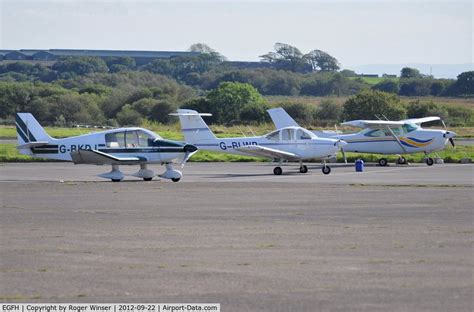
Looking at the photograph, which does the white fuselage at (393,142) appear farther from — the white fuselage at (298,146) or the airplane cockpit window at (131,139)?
the airplane cockpit window at (131,139)

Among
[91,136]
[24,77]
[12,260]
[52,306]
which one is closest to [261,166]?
[91,136]

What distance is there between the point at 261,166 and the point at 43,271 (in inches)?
941

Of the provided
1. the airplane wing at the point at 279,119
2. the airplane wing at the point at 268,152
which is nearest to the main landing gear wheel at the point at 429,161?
the airplane wing at the point at 279,119

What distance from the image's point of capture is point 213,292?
416 inches

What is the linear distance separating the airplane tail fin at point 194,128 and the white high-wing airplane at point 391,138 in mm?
4862

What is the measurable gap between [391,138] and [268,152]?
23.8 ft

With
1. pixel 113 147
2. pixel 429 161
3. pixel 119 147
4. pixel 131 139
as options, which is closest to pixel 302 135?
pixel 429 161

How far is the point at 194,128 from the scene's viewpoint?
33219mm

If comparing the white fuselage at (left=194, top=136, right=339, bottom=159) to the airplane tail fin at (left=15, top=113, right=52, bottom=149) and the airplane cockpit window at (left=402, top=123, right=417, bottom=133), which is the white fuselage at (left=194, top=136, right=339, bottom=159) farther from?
the airplane tail fin at (left=15, top=113, right=52, bottom=149)

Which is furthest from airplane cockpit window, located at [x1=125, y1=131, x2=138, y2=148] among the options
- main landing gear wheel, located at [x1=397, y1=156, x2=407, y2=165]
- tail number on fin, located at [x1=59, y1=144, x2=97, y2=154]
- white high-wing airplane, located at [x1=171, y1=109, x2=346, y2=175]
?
main landing gear wheel, located at [x1=397, y1=156, x2=407, y2=165]

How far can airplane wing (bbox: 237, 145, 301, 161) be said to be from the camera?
104 feet

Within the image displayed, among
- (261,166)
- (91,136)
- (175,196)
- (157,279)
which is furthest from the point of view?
(261,166)

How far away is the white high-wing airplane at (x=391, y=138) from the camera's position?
37156mm

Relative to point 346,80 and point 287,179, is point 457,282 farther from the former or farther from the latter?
point 346,80
